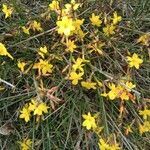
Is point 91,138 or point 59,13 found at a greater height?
point 59,13

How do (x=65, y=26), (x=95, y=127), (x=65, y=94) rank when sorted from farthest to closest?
(x=65, y=94) < (x=95, y=127) < (x=65, y=26)

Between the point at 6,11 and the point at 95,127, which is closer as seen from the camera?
the point at 95,127

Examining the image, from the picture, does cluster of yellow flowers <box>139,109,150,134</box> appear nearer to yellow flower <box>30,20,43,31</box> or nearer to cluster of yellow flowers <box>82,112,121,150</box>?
cluster of yellow flowers <box>82,112,121,150</box>

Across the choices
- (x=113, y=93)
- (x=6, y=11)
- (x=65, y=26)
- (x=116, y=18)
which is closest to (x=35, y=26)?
(x=6, y=11)

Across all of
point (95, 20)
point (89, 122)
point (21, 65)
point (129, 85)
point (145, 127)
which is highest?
point (95, 20)

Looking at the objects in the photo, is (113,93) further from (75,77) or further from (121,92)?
(75,77)

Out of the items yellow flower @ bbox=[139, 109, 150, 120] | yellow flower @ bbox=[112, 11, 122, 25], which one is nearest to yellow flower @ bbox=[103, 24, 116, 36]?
yellow flower @ bbox=[112, 11, 122, 25]

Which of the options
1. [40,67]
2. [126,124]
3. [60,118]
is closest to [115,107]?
[126,124]

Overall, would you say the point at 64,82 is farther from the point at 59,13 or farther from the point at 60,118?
the point at 59,13
